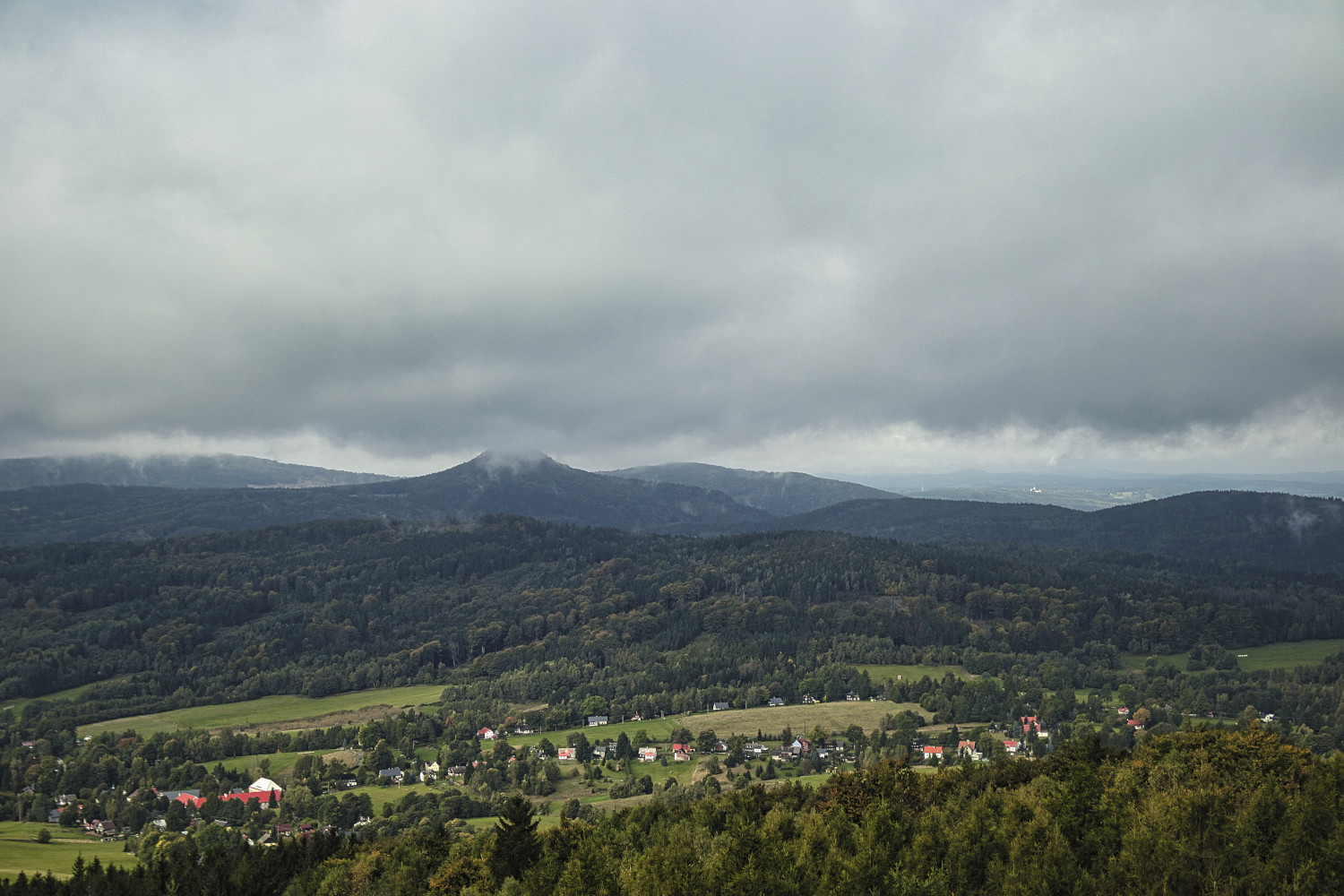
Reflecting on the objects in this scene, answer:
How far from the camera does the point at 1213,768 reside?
218 feet

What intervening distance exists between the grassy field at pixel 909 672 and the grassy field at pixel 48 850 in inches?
5836

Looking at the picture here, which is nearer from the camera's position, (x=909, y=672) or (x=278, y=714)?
(x=278, y=714)

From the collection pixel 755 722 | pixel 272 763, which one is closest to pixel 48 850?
pixel 272 763

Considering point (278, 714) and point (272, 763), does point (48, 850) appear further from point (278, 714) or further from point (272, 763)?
point (278, 714)

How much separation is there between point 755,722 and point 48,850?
368 ft

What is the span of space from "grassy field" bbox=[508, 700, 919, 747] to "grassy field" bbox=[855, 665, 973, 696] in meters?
19.5

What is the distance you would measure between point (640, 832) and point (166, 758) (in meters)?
108

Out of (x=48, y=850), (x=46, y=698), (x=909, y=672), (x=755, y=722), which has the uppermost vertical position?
(x=48, y=850)

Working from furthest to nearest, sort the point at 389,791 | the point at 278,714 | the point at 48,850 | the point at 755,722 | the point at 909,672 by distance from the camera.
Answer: the point at 909,672, the point at 278,714, the point at 755,722, the point at 389,791, the point at 48,850

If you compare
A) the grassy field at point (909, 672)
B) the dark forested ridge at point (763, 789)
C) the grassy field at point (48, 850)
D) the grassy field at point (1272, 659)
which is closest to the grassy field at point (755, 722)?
the dark forested ridge at point (763, 789)

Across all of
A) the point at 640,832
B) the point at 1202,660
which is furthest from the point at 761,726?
the point at 1202,660

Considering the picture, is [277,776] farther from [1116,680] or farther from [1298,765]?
[1116,680]

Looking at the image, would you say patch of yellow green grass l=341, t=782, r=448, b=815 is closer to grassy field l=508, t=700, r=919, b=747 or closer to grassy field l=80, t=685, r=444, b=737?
grassy field l=508, t=700, r=919, b=747

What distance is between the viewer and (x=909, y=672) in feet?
627
